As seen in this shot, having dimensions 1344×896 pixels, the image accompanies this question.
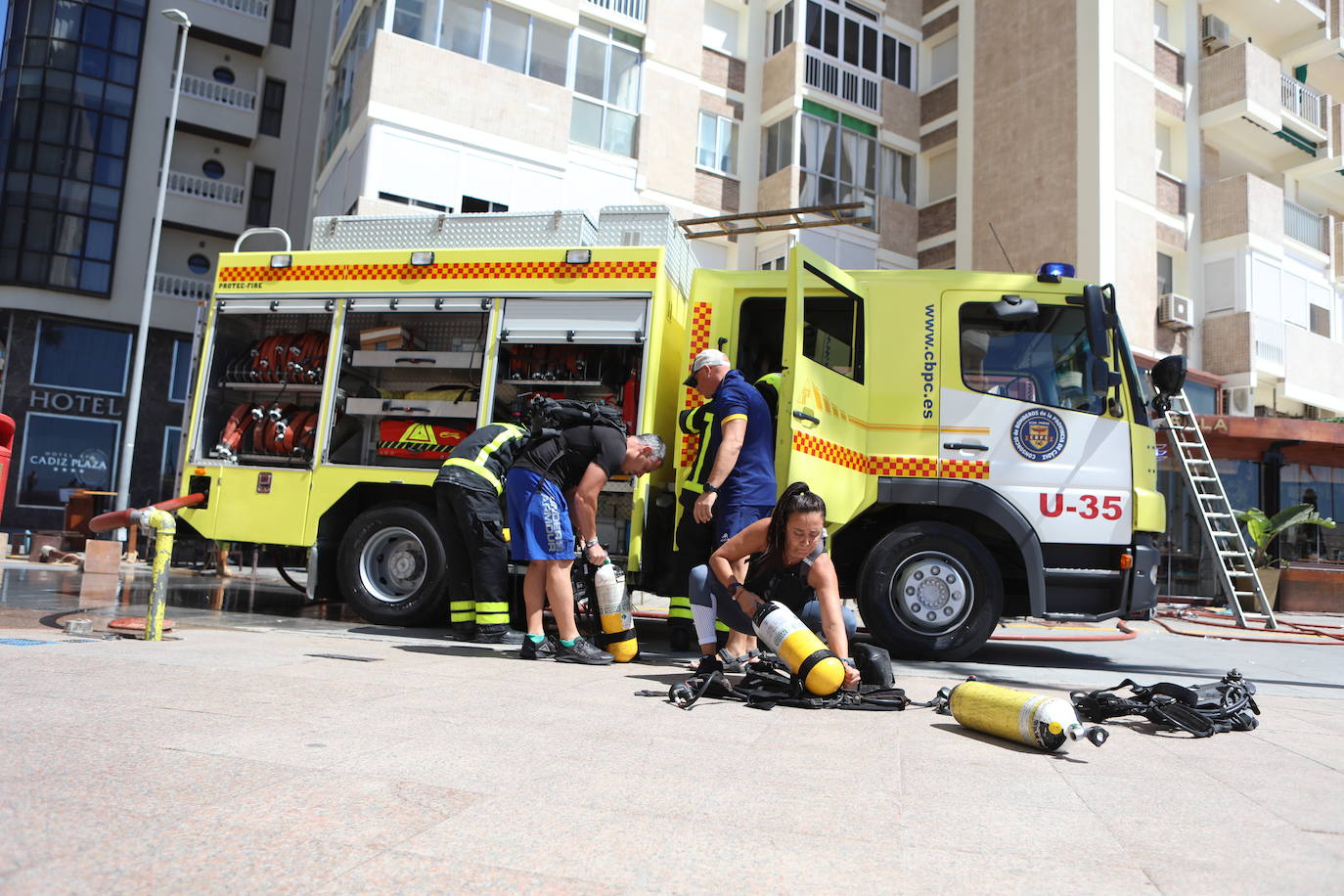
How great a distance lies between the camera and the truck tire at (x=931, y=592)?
6.53 m

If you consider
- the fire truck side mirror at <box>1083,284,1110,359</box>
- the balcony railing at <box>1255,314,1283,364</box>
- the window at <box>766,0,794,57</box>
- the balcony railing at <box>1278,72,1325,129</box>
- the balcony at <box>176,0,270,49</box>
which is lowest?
the fire truck side mirror at <box>1083,284,1110,359</box>

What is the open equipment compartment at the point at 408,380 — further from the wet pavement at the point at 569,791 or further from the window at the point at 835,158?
the window at the point at 835,158

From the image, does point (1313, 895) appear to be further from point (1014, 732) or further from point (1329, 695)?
point (1329, 695)

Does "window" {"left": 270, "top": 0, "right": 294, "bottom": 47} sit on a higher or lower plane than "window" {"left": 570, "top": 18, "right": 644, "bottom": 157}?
higher

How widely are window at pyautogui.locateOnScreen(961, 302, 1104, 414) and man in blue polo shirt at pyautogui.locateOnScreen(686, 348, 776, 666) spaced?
1.90m

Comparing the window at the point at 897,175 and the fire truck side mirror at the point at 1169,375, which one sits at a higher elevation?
the window at the point at 897,175

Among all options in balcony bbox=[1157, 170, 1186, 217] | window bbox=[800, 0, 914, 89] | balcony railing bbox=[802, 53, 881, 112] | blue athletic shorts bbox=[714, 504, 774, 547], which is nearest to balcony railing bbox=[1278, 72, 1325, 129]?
balcony bbox=[1157, 170, 1186, 217]

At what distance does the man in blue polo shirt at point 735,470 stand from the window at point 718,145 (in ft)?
58.7

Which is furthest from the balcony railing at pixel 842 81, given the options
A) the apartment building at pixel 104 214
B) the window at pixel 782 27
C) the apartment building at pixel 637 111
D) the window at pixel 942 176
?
the apartment building at pixel 104 214

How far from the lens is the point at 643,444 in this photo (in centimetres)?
577

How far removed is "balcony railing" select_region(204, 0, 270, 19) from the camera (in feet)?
89.7

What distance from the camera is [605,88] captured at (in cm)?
1978

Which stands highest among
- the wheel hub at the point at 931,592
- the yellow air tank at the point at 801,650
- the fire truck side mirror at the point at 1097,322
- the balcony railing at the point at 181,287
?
the balcony railing at the point at 181,287

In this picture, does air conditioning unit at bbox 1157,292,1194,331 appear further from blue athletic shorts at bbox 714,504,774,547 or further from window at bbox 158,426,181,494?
window at bbox 158,426,181,494
